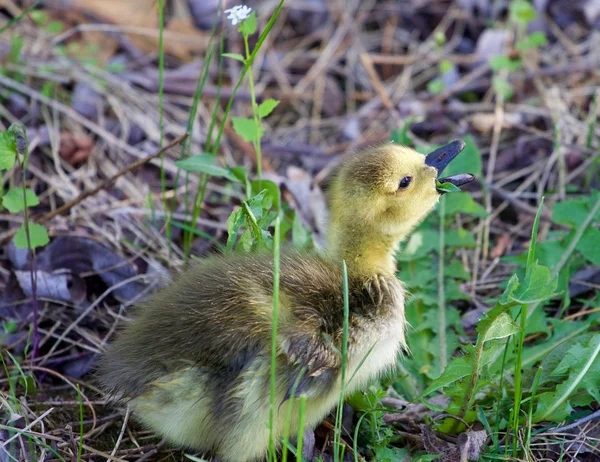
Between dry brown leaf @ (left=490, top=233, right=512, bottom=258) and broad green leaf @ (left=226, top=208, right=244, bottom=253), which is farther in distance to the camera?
dry brown leaf @ (left=490, top=233, right=512, bottom=258)

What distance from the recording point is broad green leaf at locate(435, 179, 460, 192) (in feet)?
8.05

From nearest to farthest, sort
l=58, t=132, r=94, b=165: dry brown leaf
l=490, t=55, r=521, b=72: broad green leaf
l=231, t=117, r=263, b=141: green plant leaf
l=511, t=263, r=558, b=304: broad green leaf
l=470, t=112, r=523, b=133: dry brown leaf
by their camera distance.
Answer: l=511, t=263, r=558, b=304: broad green leaf
l=231, t=117, r=263, b=141: green plant leaf
l=58, t=132, r=94, b=165: dry brown leaf
l=470, t=112, r=523, b=133: dry brown leaf
l=490, t=55, r=521, b=72: broad green leaf

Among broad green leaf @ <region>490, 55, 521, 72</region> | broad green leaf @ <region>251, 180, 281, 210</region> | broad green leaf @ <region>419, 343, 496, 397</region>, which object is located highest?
broad green leaf @ <region>490, 55, 521, 72</region>

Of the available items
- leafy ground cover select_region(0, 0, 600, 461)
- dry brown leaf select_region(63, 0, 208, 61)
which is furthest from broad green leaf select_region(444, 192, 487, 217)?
dry brown leaf select_region(63, 0, 208, 61)

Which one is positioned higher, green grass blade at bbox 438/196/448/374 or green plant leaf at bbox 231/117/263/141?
green plant leaf at bbox 231/117/263/141

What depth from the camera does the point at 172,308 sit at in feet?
7.07

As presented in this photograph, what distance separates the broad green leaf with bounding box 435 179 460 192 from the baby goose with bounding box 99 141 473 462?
17 centimetres

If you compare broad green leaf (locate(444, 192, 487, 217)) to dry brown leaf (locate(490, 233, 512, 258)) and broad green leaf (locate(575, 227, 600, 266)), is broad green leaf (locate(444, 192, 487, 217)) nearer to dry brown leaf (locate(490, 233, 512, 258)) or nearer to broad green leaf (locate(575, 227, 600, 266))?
dry brown leaf (locate(490, 233, 512, 258))

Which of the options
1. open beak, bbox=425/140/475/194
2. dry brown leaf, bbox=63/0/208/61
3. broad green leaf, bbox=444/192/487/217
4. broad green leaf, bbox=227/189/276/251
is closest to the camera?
broad green leaf, bbox=227/189/276/251

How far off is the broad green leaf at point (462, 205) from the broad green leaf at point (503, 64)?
1.23 meters

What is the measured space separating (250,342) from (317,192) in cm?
146

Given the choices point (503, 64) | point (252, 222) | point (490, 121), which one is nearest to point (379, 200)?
point (252, 222)

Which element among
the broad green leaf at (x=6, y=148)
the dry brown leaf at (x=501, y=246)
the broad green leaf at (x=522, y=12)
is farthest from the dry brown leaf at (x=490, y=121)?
the broad green leaf at (x=6, y=148)

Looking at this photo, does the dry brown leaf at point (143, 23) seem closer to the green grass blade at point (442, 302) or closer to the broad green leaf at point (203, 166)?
the broad green leaf at point (203, 166)
